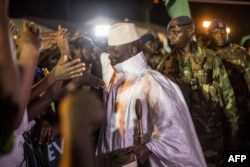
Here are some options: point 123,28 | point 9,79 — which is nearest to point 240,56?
point 123,28

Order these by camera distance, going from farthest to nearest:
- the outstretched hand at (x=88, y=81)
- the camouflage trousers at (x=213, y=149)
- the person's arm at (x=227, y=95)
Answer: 1. the camouflage trousers at (x=213, y=149)
2. the person's arm at (x=227, y=95)
3. the outstretched hand at (x=88, y=81)

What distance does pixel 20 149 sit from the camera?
3.41m

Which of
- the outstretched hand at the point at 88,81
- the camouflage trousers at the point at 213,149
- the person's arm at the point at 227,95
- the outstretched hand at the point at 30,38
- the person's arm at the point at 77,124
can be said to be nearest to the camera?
the person's arm at the point at 77,124

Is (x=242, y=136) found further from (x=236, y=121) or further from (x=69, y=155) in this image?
(x=69, y=155)

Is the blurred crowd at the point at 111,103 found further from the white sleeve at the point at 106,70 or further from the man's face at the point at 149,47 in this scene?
the man's face at the point at 149,47

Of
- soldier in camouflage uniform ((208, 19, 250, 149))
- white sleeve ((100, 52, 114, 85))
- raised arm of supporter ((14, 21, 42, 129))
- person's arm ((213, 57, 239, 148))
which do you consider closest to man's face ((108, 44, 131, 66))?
white sleeve ((100, 52, 114, 85))

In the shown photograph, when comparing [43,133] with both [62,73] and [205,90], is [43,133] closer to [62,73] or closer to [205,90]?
[62,73]

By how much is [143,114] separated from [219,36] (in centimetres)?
439

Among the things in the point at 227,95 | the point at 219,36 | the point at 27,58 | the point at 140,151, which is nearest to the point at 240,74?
the point at 219,36

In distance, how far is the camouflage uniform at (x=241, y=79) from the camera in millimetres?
7605

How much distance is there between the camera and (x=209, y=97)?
6.19 metres

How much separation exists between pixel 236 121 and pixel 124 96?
2635 millimetres

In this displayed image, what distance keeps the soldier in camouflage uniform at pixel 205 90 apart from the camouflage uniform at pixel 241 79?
1304 millimetres

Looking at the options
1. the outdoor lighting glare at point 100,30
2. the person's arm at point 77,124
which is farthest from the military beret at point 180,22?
the outdoor lighting glare at point 100,30
